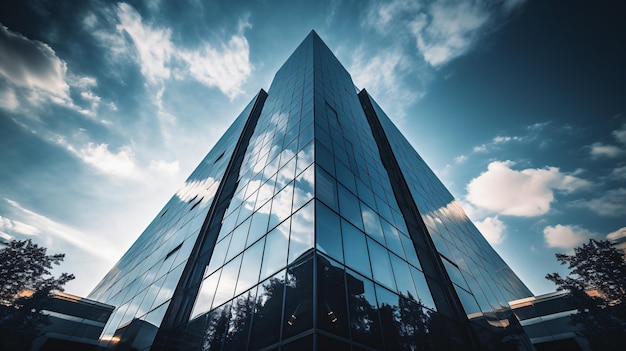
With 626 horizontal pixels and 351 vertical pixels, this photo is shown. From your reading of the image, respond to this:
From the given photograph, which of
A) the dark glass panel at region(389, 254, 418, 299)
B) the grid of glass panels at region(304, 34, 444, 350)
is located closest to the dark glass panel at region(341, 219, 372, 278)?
the grid of glass panels at region(304, 34, 444, 350)

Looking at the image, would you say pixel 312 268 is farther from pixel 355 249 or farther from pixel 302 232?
pixel 355 249

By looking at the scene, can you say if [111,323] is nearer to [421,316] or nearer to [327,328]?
[327,328]

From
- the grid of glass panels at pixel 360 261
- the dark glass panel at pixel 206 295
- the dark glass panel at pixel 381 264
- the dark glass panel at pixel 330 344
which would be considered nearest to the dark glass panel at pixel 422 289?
the grid of glass panels at pixel 360 261

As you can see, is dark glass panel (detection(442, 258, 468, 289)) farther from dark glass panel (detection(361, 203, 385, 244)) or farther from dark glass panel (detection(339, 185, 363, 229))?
dark glass panel (detection(339, 185, 363, 229))

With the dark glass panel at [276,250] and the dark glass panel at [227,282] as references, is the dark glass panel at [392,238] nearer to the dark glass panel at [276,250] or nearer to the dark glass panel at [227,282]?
the dark glass panel at [276,250]

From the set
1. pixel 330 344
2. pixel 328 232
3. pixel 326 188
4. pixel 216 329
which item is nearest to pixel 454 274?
pixel 326 188

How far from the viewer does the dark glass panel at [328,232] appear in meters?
7.60

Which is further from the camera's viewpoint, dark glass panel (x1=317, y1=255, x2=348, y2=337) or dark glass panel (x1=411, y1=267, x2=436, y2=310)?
dark glass panel (x1=411, y1=267, x2=436, y2=310)

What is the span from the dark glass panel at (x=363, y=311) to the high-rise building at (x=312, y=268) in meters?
0.04

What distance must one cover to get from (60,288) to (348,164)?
1897 cm

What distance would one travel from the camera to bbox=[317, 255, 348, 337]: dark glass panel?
593 cm

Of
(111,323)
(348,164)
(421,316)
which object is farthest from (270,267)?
(111,323)

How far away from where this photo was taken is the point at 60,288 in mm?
14781

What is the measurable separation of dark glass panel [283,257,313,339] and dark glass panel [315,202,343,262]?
0.78m
